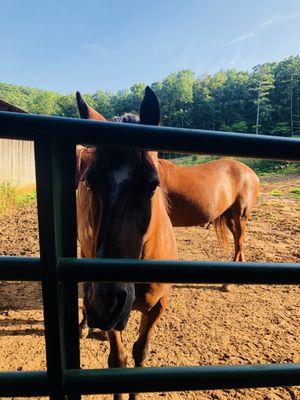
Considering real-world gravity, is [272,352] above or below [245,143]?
below

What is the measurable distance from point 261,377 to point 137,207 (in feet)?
3.01

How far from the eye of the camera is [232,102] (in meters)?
53.3

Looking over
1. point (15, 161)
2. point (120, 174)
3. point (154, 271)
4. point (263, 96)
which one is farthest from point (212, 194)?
point (263, 96)

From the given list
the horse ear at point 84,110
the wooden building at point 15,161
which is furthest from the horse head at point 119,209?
the wooden building at point 15,161

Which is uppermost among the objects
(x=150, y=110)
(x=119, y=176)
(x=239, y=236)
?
(x=150, y=110)

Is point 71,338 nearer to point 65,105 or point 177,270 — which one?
point 177,270

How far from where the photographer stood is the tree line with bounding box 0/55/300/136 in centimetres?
4719

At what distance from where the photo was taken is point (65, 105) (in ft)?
195

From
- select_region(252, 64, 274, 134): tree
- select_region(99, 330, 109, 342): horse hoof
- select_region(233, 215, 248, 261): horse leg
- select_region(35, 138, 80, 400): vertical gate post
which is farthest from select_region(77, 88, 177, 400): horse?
select_region(252, 64, 274, 134): tree

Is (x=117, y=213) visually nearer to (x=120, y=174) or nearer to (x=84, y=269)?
(x=120, y=174)

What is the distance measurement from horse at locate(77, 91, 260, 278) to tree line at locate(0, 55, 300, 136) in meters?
39.2

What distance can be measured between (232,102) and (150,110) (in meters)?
57.0

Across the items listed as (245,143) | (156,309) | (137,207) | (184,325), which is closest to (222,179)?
(184,325)

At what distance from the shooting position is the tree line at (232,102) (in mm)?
47188
